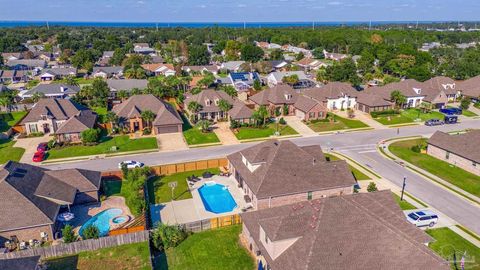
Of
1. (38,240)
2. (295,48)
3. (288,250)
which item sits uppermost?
(295,48)

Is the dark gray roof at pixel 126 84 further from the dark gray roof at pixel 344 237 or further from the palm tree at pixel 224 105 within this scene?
the dark gray roof at pixel 344 237

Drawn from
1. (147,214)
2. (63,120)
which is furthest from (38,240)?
(63,120)

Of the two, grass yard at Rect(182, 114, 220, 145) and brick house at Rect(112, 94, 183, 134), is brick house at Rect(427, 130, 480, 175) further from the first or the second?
brick house at Rect(112, 94, 183, 134)

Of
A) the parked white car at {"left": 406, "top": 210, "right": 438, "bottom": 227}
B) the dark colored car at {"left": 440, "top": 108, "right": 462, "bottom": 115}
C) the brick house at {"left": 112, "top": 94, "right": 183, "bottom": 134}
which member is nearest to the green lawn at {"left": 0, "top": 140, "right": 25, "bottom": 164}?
the brick house at {"left": 112, "top": 94, "right": 183, "bottom": 134}

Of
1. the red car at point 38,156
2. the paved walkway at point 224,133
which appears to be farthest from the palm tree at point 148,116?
the red car at point 38,156

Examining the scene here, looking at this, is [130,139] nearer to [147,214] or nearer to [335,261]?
[147,214]

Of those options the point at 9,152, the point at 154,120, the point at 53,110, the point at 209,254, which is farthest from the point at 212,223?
the point at 53,110
